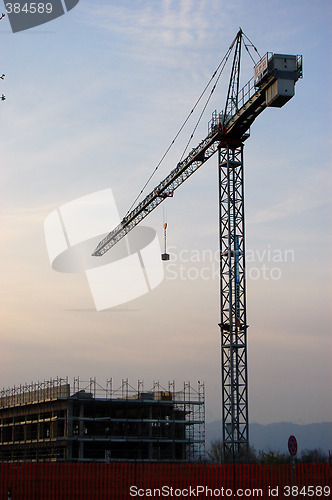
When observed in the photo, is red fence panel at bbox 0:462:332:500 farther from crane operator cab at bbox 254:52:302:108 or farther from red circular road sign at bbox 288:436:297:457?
crane operator cab at bbox 254:52:302:108

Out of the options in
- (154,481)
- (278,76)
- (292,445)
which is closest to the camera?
(292,445)

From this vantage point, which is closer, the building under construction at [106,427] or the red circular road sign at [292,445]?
the red circular road sign at [292,445]

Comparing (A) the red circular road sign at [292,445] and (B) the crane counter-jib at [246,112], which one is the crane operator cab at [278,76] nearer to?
(B) the crane counter-jib at [246,112]

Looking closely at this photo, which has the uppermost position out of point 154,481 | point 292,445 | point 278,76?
point 278,76

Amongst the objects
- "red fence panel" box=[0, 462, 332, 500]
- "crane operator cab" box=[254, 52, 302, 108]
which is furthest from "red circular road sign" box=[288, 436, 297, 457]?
"crane operator cab" box=[254, 52, 302, 108]

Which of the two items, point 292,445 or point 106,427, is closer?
point 292,445

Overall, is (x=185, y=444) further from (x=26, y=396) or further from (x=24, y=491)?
(x=24, y=491)

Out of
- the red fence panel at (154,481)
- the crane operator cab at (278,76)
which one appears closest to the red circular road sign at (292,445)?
the red fence panel at (154,481)

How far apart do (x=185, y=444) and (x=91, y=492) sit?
142 ft

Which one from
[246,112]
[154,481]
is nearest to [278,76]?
[246,112]

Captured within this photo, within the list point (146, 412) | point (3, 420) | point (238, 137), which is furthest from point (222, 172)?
point (3, 420)

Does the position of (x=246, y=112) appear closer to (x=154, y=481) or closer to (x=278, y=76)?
(x=278, y=76)

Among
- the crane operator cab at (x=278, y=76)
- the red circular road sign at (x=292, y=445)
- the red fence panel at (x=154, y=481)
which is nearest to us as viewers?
the red circular road sign at (x=292, y=445)

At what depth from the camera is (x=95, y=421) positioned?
213 ft
